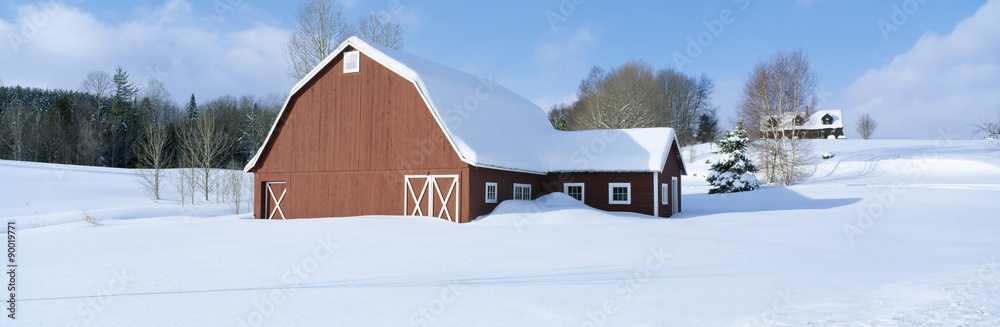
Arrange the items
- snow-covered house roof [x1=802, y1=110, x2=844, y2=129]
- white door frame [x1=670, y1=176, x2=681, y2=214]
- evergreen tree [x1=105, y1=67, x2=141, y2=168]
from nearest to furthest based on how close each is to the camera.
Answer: white door frame [x1=670, y1=176, x2=681, y2=214] < evergreen tree [x1=105, y1=67, x2=141, y2=168] < snow-covered house roof [x1=802, y1=110, x2=844, y2=129]

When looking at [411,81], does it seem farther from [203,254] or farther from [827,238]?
[827,238]

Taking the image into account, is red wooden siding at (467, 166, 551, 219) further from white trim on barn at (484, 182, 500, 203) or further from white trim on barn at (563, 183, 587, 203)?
white trim on barn at (563, 183, 587, 203)

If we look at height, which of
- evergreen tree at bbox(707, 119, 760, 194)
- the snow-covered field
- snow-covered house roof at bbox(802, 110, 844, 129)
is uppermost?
snow-covered house roof at bbox(802, 110, 844, 129)

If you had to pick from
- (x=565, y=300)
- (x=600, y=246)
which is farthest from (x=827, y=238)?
(x=565, y=300)

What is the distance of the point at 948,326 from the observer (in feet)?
15.3

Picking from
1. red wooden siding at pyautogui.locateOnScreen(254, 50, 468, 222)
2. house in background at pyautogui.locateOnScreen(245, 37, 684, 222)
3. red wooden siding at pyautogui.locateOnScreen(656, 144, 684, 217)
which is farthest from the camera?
red wooden siding at pyautogui.locateOnScreen(656, 144, 684, 217)

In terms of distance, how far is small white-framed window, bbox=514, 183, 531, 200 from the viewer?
19.6 m

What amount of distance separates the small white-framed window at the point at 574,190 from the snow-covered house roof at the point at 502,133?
2.27ft

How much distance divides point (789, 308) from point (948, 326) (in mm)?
1251

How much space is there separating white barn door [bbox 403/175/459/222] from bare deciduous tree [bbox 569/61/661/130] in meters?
23.2

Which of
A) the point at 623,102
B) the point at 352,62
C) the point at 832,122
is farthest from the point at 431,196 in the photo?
the point at 832,122

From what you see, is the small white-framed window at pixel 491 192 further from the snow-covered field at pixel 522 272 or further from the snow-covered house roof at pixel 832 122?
the snow-covered house roof at pixel 832 122

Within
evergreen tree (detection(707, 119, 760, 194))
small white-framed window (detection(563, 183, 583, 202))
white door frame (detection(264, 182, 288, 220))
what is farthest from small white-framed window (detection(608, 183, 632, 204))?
white door frame (detection(264, 182, 288, 220))

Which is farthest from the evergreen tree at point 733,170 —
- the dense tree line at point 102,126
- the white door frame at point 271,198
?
the dense tree line at point 102,126
